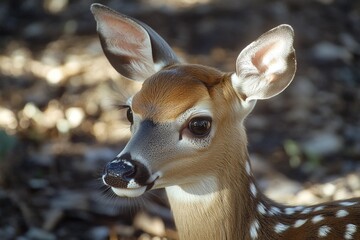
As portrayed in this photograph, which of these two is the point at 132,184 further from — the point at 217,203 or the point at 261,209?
the point at 261,209

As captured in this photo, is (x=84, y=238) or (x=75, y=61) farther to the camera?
(x=75, y=61)

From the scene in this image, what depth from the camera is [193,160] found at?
3.49 meters

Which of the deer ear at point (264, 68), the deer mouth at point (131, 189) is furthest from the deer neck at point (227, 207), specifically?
the deer mouth at point (131, 189)

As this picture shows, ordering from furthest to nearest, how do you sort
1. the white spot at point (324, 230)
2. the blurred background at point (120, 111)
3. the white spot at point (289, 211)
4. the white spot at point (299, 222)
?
the blurred background at point (120, 111) → the white spot at point (289, 211) → the white spot at point (299, 222) → the white spot at point (324, 230)

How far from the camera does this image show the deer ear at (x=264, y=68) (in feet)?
11.8

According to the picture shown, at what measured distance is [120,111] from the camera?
249 inches

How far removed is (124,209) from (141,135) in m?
1.89

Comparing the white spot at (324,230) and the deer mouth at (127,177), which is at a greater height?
the deer mouth at (127,177)

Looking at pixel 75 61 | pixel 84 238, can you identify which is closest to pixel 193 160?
pixel 84 238

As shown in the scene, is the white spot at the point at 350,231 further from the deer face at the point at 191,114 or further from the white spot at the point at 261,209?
the deer face at the point at 191,114

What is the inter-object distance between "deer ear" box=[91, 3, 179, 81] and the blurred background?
14 cm

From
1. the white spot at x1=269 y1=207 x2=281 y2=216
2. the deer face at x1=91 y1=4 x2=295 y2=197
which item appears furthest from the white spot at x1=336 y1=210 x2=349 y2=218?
the deer face at x1=91 y1=4 x2=295 y2=197

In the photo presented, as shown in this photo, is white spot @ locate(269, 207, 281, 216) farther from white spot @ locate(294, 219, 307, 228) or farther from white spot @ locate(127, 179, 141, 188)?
white spot @ locate(127, 179, 141, 188)

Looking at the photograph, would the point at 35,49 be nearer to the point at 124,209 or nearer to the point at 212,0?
the point at 212,0
